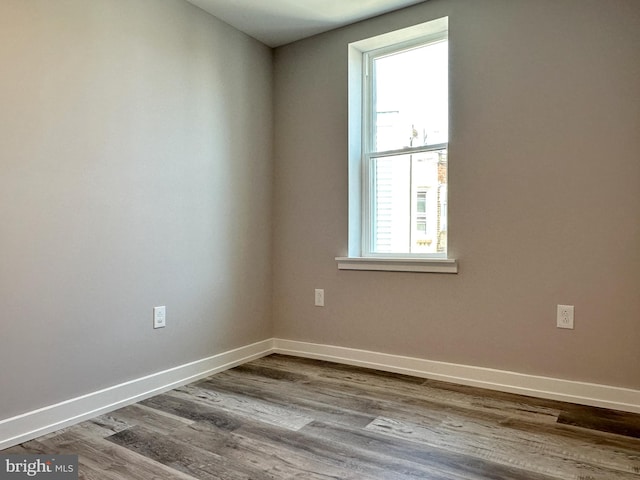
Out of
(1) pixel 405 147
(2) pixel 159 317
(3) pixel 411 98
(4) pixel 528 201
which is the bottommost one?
(2) pixel 159 317

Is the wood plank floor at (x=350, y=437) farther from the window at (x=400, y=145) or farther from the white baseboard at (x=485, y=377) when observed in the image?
the window at (x=400, y=145)

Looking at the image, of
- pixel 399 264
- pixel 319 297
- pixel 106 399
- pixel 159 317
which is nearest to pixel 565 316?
pixel 399 264

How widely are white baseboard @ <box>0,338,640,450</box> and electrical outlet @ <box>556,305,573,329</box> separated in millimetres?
280

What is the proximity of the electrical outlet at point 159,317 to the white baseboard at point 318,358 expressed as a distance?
0.26 m

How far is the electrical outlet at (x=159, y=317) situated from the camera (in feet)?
7.84

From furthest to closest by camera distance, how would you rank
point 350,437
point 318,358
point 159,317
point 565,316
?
point 318,358
point 159,317
point 565,316
point 350,437

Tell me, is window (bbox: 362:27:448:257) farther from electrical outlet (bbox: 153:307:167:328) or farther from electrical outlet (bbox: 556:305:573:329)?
electrical outlet (bbox: 153:307:167:328)

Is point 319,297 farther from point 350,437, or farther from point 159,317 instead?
point 350,437

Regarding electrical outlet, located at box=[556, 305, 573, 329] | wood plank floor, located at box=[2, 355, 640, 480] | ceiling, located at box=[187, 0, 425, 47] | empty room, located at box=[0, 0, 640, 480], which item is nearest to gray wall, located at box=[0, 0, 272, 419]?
empty room, located at box=[0, 0, 640, 480]

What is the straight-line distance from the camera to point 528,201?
2.31m

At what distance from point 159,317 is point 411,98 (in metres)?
2.00

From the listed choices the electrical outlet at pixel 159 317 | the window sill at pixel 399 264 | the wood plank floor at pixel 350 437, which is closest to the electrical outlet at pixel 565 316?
the wood plank floor at pixel 350 437

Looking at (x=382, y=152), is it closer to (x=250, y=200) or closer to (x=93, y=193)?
(x=250, y=200)

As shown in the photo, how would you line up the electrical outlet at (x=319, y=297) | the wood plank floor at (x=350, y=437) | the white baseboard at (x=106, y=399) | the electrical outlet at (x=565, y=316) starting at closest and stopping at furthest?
the wood plank floor at (x=350, y=437), the white baseboard at (x=106, y=399), the electrical outlet at (x=565, y=316), the electrical outlet at (x=319, y=297)
